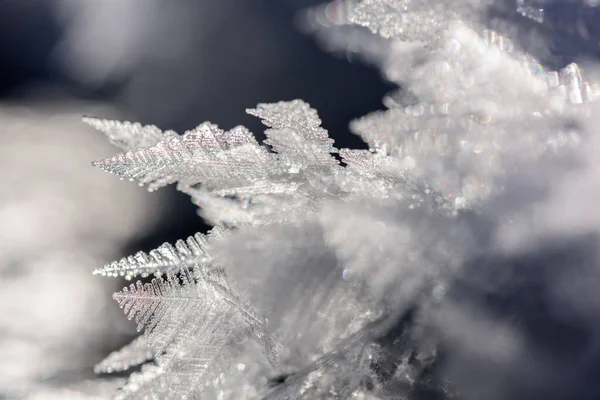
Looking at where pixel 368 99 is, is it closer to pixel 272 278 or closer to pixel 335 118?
pixel 335 118

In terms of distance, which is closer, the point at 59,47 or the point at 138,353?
the point at 138,353

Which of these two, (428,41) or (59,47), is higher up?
(59,47)

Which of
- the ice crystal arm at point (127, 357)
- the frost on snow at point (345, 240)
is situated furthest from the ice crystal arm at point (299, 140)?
the ice crystal arm at point (127, 357)

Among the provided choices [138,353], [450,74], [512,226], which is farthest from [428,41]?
[138,353]

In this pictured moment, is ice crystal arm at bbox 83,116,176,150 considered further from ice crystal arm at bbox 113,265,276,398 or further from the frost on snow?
ice crystal arm at bbox 113,265,276,398

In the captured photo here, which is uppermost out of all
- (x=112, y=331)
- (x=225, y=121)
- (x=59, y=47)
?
(x=59, y=47)

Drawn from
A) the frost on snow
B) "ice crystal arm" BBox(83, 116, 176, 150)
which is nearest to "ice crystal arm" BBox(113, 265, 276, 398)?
the frost on snow

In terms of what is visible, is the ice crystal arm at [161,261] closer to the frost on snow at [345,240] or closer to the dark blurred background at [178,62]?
→ the frost on snow at [345,240]
